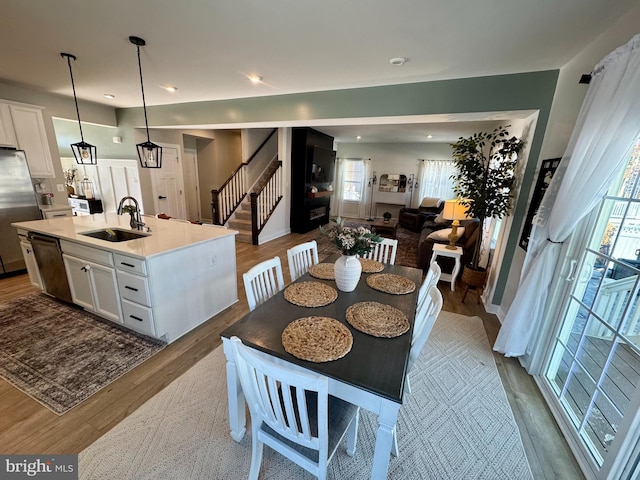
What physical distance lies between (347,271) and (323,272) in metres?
0.39

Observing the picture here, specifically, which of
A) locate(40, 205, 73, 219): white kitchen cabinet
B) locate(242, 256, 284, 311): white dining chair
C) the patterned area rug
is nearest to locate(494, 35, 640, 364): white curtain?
locate(242, 256, 284, 311): white dining chair

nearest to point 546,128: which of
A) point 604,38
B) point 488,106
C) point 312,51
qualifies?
point 488,106

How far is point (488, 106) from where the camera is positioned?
266 cm

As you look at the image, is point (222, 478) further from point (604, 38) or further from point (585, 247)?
point (604, 38)

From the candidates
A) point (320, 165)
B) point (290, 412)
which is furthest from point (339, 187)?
point (290, 412)

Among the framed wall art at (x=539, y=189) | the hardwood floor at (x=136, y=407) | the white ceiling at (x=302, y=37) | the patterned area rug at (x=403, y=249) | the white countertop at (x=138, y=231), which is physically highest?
the white ceiling at (x=302, y=37)

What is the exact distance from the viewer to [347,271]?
173 centimetres

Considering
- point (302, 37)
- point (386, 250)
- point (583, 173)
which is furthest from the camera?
point (386, 250)

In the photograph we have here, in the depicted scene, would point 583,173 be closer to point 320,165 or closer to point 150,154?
point 150,154

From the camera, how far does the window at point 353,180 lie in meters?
8.89

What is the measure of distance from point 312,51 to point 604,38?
2160mm

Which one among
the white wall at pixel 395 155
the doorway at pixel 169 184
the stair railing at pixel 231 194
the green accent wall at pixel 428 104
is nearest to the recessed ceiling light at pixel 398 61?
the green accent wall at pixel 428 104

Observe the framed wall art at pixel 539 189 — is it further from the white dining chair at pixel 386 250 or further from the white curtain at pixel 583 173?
the white dining chair at pixel 386 250

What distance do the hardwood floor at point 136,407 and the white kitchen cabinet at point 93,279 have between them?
746mm
